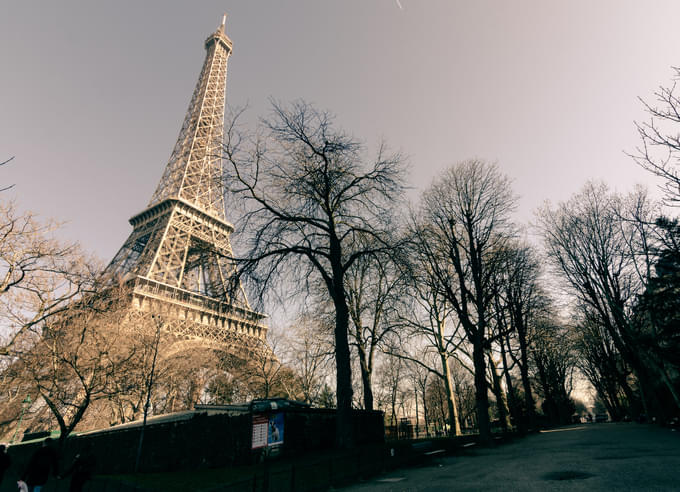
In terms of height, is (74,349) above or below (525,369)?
above

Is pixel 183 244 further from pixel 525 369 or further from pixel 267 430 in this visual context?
pixel 267 430

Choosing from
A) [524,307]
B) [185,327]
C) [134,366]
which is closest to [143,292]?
[185,327]

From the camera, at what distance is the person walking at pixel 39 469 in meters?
8.35

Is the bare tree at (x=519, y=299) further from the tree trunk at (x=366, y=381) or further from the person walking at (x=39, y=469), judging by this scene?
the person walking at (x=39, y=469)

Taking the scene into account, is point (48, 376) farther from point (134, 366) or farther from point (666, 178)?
point (666, 178)

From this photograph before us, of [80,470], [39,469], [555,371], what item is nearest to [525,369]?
[555,371]

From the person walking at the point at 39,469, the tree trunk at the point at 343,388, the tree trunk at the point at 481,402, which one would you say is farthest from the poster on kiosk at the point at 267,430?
the tree trunk at the point at 481,402

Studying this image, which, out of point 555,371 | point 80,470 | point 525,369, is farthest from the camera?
point 555,371

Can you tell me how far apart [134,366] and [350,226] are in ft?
56.5

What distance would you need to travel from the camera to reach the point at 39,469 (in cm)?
848

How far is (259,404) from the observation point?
599 inches

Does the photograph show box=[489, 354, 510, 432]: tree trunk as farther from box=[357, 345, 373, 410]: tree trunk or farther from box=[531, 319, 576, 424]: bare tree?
box=[531, 319, 576, 424]: bare tree

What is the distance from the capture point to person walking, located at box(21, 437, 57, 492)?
329 inches

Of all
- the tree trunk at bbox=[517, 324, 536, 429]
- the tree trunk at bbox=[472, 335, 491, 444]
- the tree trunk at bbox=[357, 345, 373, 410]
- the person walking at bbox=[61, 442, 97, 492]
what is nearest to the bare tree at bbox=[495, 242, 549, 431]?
the tree trunk at bbox=[517, 324, 536, 429]
